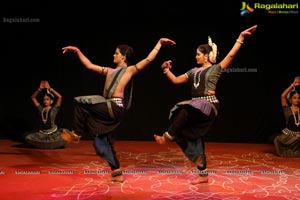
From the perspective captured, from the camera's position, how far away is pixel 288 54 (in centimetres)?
673

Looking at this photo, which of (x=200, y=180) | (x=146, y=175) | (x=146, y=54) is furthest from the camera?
(x=146, y=54)

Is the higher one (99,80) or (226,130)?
(99,80)

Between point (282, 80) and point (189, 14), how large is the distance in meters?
1.79

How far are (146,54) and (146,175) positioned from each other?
3015mm

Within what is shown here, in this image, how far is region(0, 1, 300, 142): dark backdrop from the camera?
676 cm

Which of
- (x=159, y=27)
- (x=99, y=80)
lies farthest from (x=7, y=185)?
(x=159, y=27)

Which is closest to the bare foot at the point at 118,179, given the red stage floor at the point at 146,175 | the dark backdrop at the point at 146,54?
the red stage floor at the point at 146,175

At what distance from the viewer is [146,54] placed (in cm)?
693

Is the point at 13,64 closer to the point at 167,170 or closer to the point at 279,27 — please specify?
the point at 167,170

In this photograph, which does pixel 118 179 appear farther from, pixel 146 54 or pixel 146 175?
pixel 146 54

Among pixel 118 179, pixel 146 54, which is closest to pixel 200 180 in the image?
pixel 118 179

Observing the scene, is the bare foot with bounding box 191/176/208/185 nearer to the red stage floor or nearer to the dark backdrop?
the red stage floor

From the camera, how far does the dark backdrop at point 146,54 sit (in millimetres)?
6762

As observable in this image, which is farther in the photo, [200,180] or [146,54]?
[146,54]
